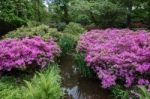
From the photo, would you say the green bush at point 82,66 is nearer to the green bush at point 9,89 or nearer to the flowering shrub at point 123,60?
the flowering shrub at point 123,60

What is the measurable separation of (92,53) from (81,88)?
3.11 feet

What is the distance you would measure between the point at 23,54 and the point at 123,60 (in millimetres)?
2421

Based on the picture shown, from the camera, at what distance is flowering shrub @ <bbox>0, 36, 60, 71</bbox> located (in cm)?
650

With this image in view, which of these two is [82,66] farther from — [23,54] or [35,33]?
[35,33]

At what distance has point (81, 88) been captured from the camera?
6859 mm

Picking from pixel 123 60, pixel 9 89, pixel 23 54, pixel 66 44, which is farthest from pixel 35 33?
pixel 123 60

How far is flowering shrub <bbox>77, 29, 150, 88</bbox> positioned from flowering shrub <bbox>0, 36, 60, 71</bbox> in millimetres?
1144

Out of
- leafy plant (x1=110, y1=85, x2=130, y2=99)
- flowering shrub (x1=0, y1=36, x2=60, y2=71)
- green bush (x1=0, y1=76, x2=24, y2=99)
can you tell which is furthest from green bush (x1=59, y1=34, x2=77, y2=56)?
leafy plant (x1=110, y1=85, x2=130, y2=99)

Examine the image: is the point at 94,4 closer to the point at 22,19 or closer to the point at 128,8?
the point at 128,8

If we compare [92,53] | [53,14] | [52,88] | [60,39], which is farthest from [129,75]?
[53,14]

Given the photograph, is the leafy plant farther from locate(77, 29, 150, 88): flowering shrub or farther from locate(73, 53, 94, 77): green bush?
locate(73, 53, 94, 77): green bush

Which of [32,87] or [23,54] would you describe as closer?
[32,87]

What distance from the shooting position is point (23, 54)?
21.9ft

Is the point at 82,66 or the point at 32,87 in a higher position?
the point at 32,87
